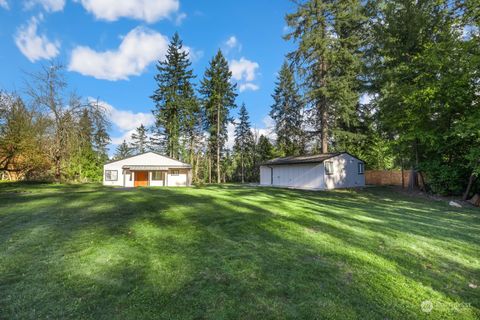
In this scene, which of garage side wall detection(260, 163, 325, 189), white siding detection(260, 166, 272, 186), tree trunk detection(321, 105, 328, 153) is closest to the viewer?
garage side wall detection(260, 163, 325, 189)

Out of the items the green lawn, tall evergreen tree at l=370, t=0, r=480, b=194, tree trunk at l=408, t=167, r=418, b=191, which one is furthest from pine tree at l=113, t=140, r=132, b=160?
tree trunk at l=408, t=167, r=418, b=191

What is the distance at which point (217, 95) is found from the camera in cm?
3134

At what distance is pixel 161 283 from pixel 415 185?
65.1 ft

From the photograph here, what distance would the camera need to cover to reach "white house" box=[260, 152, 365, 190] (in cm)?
1911

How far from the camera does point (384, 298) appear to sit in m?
2.88

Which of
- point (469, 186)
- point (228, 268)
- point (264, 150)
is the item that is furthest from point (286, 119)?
point (228, 268)

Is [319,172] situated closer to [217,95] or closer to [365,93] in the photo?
[365,93]

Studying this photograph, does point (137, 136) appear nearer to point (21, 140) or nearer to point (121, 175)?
point (121, 175)

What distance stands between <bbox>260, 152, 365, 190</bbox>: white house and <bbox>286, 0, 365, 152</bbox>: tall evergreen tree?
8.43 ft

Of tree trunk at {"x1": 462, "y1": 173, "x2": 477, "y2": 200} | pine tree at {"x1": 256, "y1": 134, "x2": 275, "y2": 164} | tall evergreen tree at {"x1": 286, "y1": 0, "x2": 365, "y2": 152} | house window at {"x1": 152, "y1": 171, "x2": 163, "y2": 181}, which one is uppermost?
tall evergreen tree at {"x1": 286, "y1": 0, "x2": 365, "y2": 152}

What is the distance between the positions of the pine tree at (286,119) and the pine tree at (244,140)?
5246mm

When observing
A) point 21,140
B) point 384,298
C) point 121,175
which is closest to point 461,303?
point 384,298

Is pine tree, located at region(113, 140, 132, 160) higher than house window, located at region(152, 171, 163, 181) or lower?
higher

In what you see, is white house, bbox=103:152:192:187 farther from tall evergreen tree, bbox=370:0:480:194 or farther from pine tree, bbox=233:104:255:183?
tall evergreen tree, bbox=370:0:480:194
